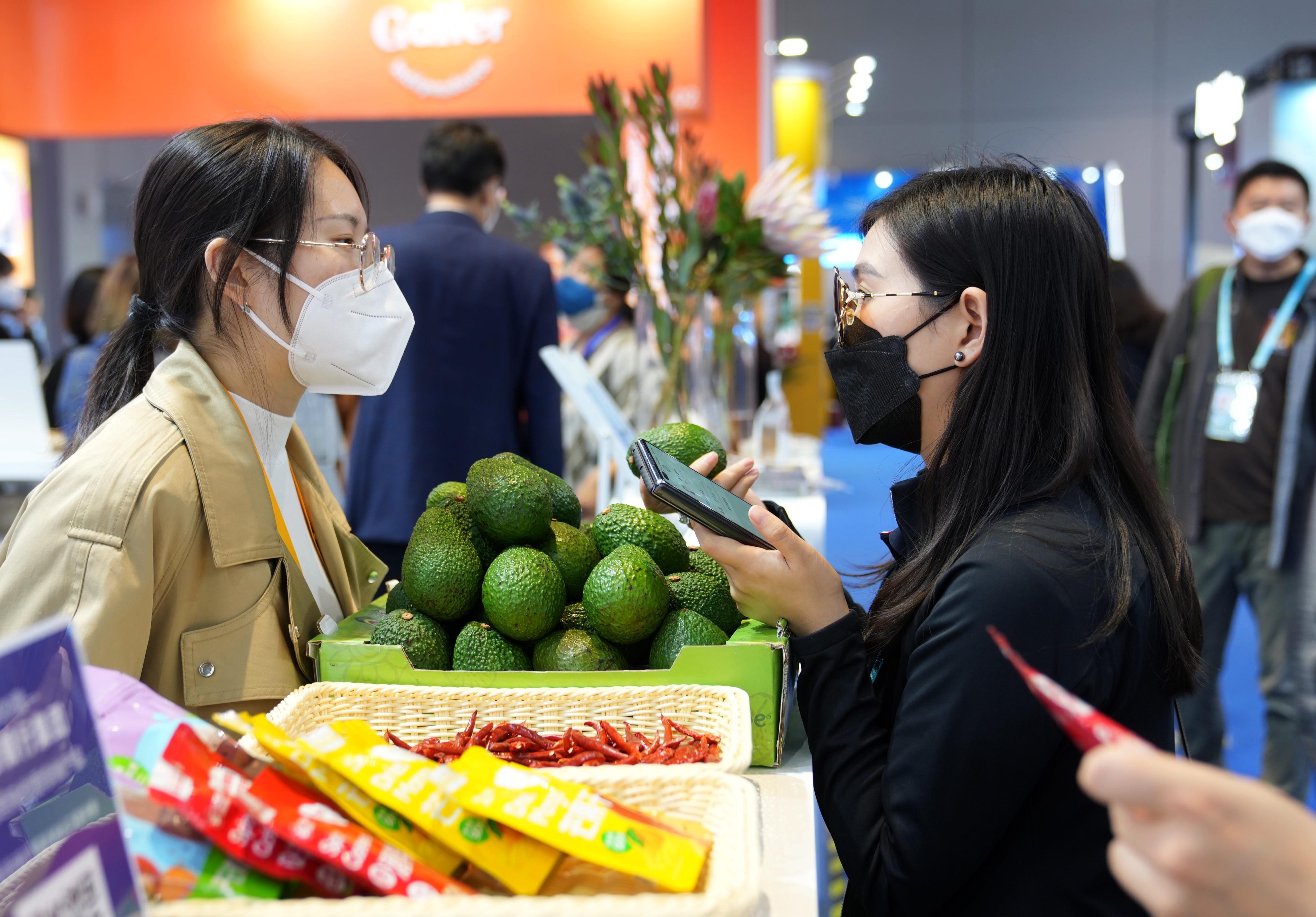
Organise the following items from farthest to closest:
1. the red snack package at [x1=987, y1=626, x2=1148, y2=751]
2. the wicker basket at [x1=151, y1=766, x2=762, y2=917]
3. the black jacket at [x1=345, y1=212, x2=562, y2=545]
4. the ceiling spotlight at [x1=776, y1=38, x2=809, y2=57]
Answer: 1. the ceiling spotlight at [x1=776, y1=38, x2=809, y2=57]
2. the black jacket at [x1=345, y1=212, x2=562, y2=545]
3. the wicker basket at [x1=151, y1=766, x2=762, y2=917]
4. the red snack package at [x1=987, y1=626, x2=1148, y2=751]

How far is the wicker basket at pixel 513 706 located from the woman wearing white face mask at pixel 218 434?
0.16 metres

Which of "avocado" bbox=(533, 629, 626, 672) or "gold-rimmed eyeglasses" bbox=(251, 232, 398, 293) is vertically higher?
"gold-rimmed eyeglasses" bbox=(251, 232, 398, 293)

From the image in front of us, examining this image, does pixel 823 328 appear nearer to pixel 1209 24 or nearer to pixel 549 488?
pixel 1209 24

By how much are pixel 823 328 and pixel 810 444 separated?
8.52 metres

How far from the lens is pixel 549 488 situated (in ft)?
5.03

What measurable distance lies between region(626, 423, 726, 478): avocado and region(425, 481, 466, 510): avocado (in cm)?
26

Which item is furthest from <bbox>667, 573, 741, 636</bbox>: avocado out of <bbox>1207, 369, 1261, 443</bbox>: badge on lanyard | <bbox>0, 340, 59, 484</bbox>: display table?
<bbox>0, 340, 59, 484</bbox>: display table

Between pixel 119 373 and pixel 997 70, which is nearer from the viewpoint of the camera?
pixel 119 373

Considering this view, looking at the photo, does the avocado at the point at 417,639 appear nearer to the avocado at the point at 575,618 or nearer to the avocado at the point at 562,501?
the avocado at the point at 575,618

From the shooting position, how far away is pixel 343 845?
0.75 metres

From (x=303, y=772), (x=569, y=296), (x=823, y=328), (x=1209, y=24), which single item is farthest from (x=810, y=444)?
(x=1209, y=24)

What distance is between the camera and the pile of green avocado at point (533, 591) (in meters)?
1.31

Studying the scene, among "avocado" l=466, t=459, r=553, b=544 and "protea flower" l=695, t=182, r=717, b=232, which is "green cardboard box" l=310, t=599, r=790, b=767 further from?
"protea flower" l=695, t=182, r=717, b=232

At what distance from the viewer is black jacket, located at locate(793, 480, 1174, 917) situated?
41.7 inches
